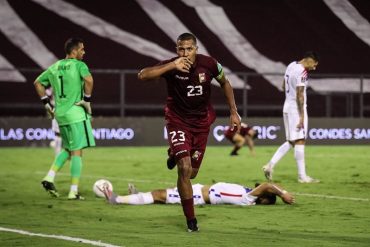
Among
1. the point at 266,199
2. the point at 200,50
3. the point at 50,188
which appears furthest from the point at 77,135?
the point at 200,50

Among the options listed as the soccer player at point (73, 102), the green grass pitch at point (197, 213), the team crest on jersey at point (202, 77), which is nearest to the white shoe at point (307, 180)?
the green grass pitch at point (197, 213)

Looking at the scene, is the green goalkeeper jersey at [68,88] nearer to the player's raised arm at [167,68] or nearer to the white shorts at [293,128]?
the player's raised arm at [167,68]

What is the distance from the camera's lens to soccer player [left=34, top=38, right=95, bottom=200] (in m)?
13.3

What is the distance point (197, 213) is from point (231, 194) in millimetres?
792

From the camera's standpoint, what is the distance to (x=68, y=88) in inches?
527

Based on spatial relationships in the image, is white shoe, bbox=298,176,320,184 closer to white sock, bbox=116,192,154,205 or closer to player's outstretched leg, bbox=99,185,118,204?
white sock, bbox=116,192,154,205

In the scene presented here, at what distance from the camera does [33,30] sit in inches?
1270

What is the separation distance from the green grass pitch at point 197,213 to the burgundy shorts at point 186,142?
0.75 meters

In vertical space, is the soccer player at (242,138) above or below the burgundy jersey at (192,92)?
below

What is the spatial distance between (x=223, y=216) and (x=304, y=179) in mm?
5274

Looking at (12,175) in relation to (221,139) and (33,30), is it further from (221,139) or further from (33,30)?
(33,30)

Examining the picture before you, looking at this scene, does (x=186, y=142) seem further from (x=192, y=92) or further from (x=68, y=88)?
(x=68, y=88)

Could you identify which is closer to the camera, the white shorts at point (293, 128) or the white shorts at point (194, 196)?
the white shorts at point (194, 196)

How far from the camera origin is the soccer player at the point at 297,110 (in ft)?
52.7
